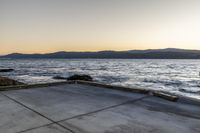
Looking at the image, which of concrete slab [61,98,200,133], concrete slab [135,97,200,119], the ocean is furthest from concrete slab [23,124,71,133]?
the ocean

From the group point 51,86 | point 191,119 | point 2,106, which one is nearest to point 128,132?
point 191,119

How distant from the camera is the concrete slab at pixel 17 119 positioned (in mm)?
3150

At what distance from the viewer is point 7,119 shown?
3.54m

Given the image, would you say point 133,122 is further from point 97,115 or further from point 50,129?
point 50,129

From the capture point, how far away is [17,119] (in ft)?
11.6

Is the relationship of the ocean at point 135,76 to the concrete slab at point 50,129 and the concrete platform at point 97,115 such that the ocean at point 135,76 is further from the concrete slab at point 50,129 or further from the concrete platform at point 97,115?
the concrete slab at point 50,129

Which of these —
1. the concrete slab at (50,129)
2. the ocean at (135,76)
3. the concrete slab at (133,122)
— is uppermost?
the concrete slab at (50,129)

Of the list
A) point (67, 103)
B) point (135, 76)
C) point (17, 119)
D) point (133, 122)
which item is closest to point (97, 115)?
point (133, 122)

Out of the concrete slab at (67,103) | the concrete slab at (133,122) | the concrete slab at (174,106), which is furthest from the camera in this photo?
the concrete slab at (174,106)

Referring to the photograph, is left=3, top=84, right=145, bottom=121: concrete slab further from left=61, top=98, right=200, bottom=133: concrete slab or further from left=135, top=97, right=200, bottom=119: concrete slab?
left=135, top=97, right=200, bottom=119: concrete slab

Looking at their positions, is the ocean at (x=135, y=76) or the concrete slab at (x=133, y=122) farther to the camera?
the ocean at (x=135, y=76)

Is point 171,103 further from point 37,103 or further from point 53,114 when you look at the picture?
point 37,103

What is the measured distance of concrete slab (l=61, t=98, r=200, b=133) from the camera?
10.2 ft

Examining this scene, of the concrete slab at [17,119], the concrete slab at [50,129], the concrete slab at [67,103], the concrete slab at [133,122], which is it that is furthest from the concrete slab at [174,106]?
the concrete slab at [17,119]
